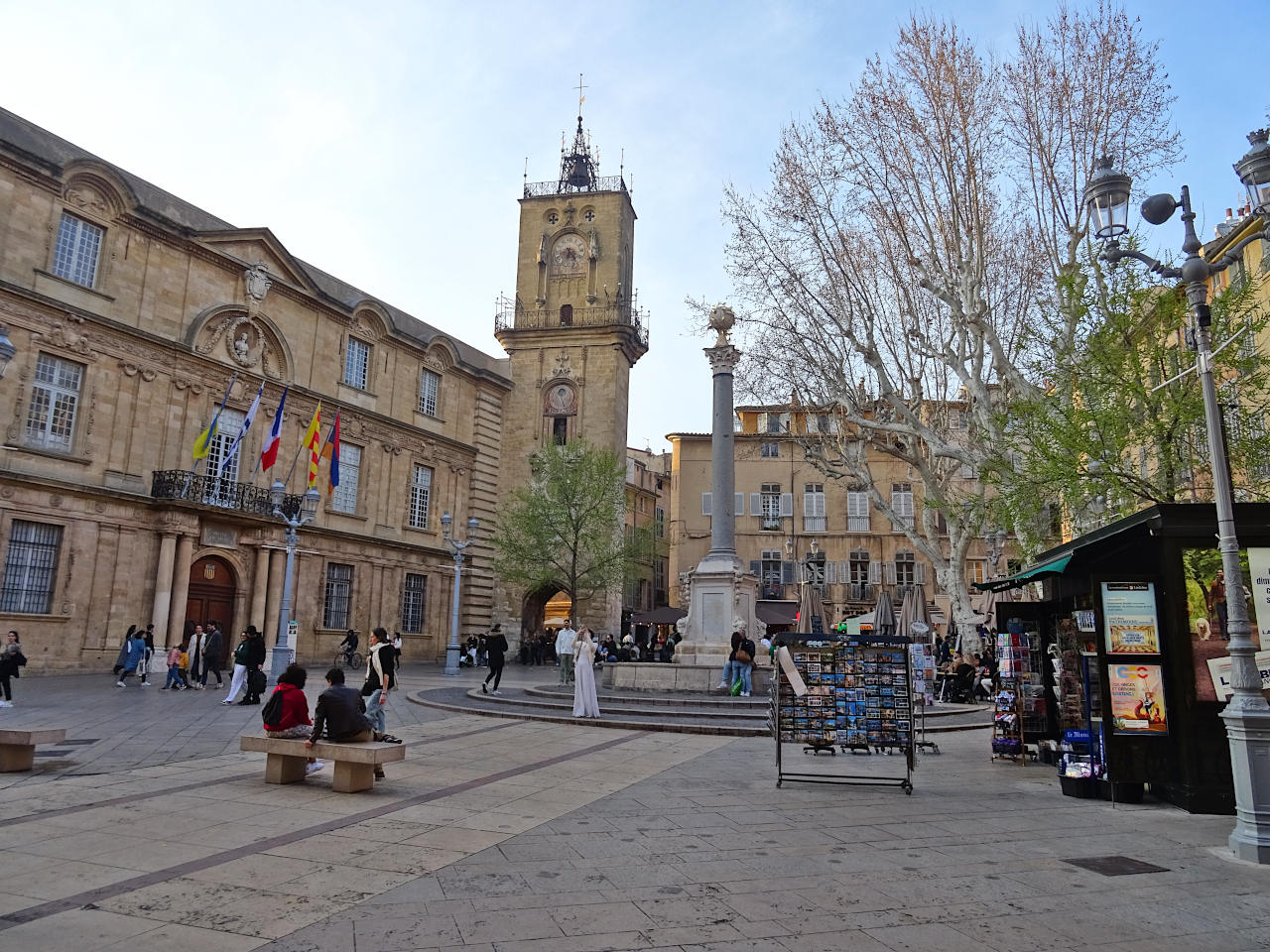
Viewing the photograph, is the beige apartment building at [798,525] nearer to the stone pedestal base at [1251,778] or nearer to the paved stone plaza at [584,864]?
the paved stone plaza at [584,864]

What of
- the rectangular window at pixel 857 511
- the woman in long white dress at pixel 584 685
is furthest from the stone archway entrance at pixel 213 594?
the rectangular window at pixel 857 511

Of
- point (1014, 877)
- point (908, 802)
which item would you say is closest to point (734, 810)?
point (908, 802)

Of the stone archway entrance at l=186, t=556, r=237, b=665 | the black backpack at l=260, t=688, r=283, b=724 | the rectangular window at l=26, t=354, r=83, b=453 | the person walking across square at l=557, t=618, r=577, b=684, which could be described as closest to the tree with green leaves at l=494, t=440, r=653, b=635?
the stone archway entrance at l=186, t=556, r=237, b=665

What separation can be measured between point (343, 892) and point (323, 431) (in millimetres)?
28271

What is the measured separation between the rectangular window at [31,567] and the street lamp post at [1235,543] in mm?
24589

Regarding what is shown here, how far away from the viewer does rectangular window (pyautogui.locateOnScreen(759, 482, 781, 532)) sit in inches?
1781

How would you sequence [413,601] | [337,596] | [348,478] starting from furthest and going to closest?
[413,601]
[348,478]
[337,596]

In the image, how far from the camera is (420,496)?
117ft

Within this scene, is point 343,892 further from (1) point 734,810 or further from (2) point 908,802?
(2) point 908,802

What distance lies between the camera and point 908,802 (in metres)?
8.23

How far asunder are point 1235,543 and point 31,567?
2530 cm

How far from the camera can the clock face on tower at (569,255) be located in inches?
1679

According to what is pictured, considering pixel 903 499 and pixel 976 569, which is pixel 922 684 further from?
pixel 976 569

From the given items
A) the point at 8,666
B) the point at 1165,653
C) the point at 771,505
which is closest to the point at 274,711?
the point at 1165,653
